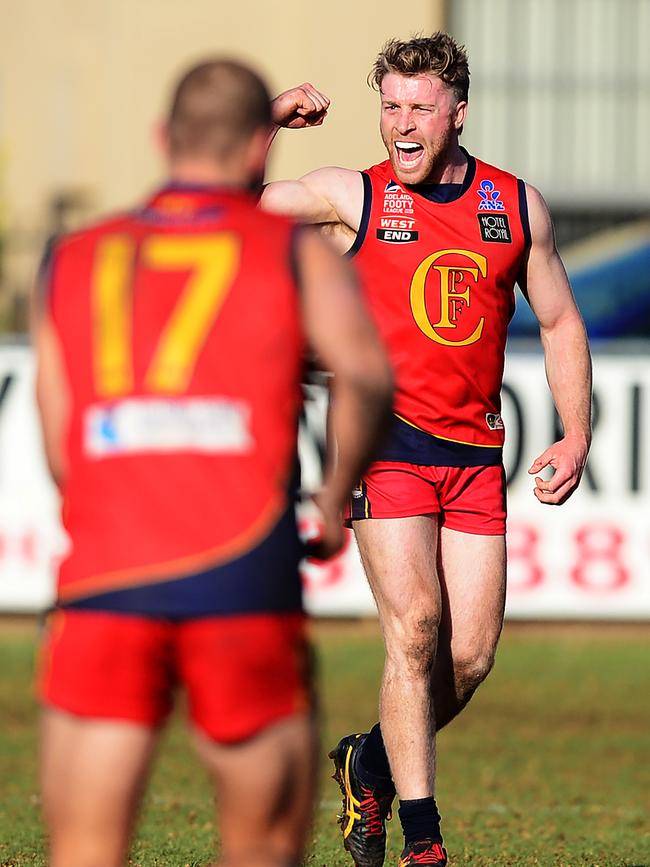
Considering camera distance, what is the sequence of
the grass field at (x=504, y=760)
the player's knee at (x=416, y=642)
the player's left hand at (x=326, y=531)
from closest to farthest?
the player's left hand at (x=326, y=531), the player's knee at (x=416, y=642), the grass field at (x=504, y=760)

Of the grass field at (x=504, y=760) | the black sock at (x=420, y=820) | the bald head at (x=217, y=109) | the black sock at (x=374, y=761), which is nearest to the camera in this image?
the bald head at (x=217, y=109)

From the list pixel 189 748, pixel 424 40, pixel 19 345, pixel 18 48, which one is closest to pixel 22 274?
pixel 18 48

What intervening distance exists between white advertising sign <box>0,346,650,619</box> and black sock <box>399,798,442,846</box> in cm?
758

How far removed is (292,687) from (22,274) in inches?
927

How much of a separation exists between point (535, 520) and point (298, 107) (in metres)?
8.08

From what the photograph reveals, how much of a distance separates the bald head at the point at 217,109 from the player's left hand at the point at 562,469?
244 centimetres

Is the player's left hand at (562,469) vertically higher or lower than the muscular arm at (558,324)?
lower

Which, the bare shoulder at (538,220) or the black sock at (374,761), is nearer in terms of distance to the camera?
the bare shoulder at (538,220)

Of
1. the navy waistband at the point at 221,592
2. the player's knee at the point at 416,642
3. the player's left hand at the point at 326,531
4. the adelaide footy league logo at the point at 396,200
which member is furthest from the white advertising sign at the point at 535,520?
the navy waistband at the point at 221,592

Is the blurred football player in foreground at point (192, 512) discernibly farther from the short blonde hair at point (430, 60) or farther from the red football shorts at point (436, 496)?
the short blonde hair at point (430, 60)

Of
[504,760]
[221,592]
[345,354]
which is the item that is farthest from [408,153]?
[504,760]

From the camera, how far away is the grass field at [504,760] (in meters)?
7.21

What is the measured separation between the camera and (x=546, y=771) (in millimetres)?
9734

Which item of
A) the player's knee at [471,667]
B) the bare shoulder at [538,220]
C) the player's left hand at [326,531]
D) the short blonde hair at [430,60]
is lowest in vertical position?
the player's knee at [471,667]
